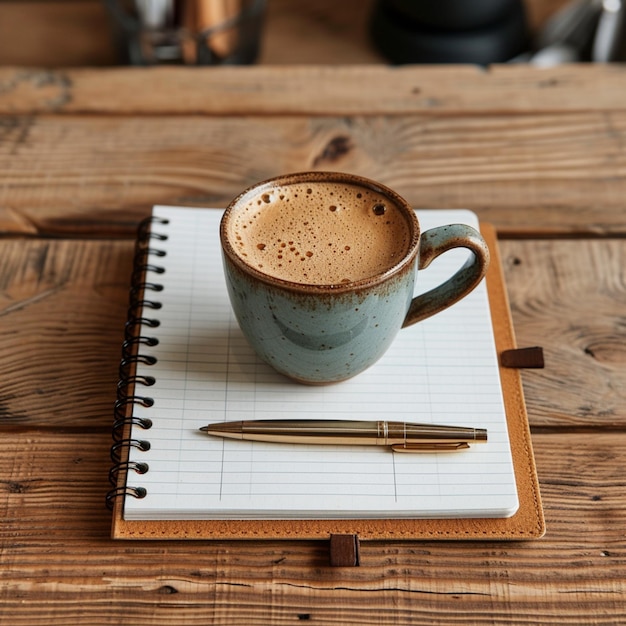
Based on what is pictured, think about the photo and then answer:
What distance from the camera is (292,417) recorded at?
0.65m

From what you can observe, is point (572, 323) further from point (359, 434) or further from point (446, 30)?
point (446, 30)

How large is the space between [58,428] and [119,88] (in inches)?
21.3

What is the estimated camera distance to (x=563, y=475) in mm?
646

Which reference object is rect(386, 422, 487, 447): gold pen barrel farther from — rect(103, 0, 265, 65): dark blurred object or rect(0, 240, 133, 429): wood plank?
rect(103, 0, 265, 65): dark blurred object

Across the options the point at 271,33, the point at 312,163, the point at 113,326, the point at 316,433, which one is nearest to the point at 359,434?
the point at 316,433

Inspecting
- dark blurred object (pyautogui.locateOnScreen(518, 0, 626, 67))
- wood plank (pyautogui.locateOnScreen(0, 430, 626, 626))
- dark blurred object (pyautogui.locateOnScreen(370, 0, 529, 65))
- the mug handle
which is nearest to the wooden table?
wood plank (pyautogui.locateOnScreen(0, 430, 626, 626))

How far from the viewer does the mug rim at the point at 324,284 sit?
22.0 inches

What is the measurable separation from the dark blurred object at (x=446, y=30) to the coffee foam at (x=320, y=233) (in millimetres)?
739

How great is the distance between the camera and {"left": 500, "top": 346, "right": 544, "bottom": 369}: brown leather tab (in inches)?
27.5

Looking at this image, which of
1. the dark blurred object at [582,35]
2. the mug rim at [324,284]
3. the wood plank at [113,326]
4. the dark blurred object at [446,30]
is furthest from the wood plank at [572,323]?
the dark blurred object at [582,35]

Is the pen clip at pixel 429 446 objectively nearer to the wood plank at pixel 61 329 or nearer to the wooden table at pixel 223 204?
the wooden table at pixel 223 204

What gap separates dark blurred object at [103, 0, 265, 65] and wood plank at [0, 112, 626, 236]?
1.30 feet

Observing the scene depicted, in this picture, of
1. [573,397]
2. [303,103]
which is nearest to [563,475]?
[573,397]

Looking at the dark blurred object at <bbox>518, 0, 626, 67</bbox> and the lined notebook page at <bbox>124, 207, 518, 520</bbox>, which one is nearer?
the lined notebook page at <bbox>124, 207, 518, 520</bbox>
